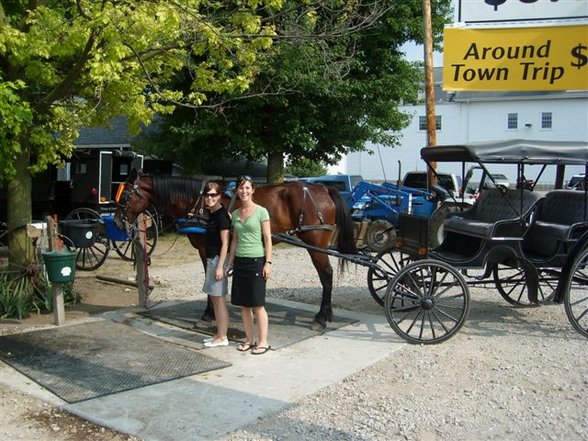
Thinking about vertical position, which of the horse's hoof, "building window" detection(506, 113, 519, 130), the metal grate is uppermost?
"building window" detection(506, 113, 519, 130)

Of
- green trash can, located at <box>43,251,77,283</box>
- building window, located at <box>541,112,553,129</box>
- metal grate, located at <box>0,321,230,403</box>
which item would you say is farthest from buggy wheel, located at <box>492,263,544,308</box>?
building window, located at <box>541,112,553,129</box>

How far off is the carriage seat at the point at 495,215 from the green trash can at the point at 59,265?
452cm

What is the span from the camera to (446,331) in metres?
6.37

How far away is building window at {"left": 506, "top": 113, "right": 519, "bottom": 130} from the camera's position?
41719mm

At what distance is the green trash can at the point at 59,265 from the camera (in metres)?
6.79

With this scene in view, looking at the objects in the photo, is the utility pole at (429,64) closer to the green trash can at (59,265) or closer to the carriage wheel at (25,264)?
the carriage wheel at (25,264)

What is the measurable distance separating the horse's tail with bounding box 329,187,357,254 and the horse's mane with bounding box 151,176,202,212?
1733mm

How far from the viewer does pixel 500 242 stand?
6.59 metres

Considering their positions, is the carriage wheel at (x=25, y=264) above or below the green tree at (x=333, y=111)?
below

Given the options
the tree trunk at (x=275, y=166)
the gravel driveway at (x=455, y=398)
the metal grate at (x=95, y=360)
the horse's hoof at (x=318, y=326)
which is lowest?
the gravel driveway at (x=455, y=398)

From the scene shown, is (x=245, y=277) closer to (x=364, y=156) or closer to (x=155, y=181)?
(x=155, y=181)

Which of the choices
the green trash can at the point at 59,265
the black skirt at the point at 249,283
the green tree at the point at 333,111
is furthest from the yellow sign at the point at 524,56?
the green tree at the point at 333,111

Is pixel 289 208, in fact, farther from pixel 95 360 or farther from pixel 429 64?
pixel 429 64

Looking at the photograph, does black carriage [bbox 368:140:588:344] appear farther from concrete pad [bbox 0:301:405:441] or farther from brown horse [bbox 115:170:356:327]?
brown horse [bbox 115:170:356:327]
